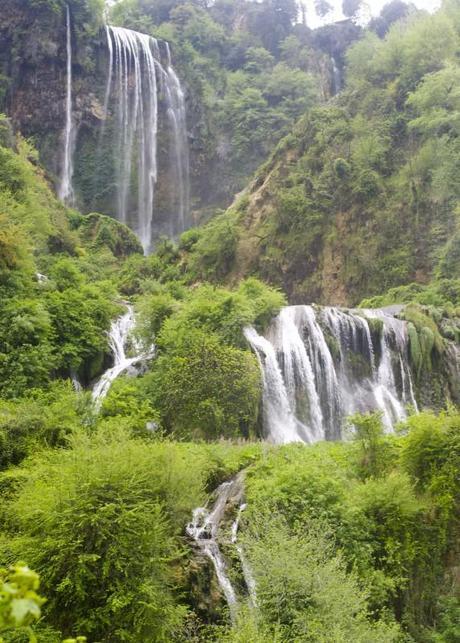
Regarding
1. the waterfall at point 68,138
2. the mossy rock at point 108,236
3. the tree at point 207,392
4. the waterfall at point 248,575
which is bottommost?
the waterfall at point 248,575

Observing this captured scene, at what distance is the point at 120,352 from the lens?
18219 mm

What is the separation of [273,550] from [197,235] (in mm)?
28082

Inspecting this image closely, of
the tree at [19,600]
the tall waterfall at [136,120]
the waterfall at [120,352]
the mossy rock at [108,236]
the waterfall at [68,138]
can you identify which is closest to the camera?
the tree at [19,600]

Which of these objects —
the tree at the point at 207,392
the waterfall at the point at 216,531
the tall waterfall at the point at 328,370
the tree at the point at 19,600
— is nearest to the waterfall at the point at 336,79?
the tall waterfall at the point at 328,370

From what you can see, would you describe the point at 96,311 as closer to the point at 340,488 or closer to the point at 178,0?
the point at 340,488

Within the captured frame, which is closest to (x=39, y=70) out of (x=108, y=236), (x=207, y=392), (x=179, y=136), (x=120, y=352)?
(x=179, y=136)

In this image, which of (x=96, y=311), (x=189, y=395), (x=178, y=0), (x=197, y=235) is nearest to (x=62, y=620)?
(x=189, y=395)

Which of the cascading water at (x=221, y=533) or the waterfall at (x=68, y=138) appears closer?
the cascading water at (x=221, y=533)

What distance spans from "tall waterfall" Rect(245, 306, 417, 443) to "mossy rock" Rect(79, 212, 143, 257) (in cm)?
1624

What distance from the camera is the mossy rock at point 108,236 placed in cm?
3216

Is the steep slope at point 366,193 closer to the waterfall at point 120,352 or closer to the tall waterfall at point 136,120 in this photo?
the tall waterfall at point 136,120

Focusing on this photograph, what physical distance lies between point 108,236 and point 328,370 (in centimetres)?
1868

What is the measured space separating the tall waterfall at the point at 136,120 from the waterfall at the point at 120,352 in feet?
75.3

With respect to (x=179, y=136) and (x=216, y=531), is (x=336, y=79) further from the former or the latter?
(x=216, y=531)
